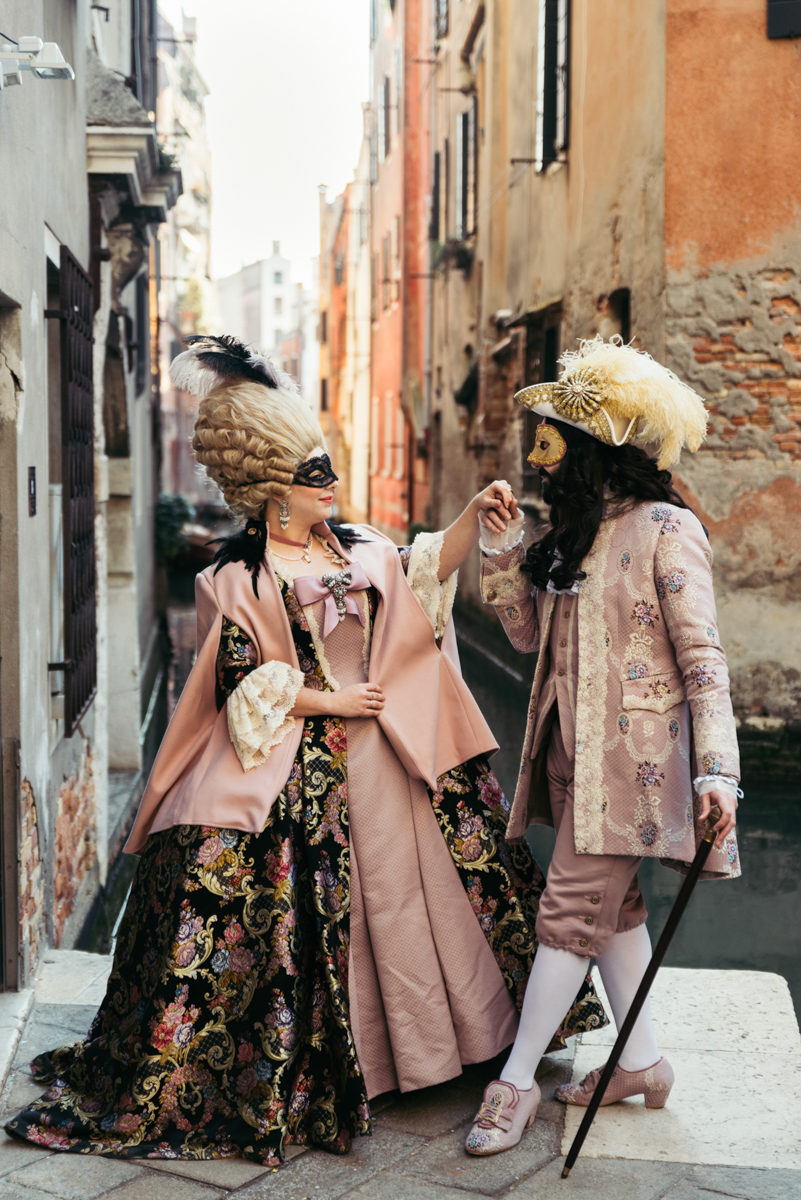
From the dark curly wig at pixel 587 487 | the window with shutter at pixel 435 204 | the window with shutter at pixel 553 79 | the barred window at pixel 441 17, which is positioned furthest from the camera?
the window with shutter at pixel 435 204

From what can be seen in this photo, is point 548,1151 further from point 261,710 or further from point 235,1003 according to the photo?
point 261,710

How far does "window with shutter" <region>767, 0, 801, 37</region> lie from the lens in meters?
7.00

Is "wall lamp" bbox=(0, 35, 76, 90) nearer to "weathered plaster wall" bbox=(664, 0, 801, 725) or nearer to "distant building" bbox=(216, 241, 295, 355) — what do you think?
"weathered plaster wall" bbox=(664, 0, 801, 725)

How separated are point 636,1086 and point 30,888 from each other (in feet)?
6.06

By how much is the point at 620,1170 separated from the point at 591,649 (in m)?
1.08

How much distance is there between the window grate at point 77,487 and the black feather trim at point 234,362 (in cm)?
176

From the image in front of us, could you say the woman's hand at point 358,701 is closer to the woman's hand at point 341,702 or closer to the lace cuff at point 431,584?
the woman's hand at point 341,702

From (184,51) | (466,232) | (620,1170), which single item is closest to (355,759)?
(620,1170)

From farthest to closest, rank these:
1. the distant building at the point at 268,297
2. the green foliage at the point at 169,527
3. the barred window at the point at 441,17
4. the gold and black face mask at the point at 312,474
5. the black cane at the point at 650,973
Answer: the distant building at the point at 268,297
the barred window at the point at 441,17
the green foliage at the point at 169,527
the gold and black face mask at the point at 312,474
the black cane at the point at 650,973

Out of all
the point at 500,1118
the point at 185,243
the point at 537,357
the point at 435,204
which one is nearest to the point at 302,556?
the point at 500,1118

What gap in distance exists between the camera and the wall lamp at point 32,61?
3084 millimetres

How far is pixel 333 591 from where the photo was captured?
2982mm

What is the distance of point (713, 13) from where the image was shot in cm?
703

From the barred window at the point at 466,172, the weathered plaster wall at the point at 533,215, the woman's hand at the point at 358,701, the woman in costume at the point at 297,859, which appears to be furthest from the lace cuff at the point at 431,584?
the barred window at the point at 466,172
